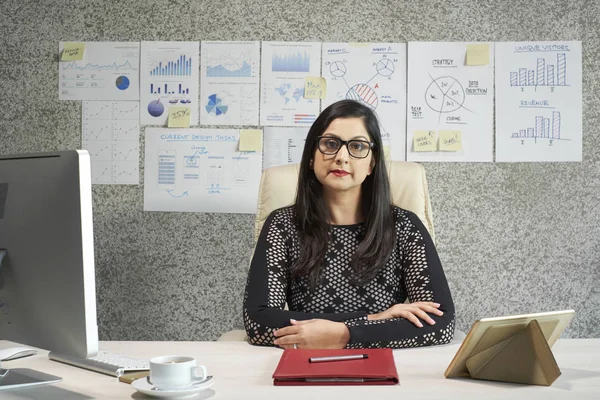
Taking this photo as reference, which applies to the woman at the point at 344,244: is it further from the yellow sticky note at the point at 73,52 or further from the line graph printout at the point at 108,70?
the yellow sticky note at the point at 73,52

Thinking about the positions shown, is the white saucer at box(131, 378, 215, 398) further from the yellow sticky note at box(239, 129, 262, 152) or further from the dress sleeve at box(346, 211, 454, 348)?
the yellow sticky note at box(239, 129, 262, 152)

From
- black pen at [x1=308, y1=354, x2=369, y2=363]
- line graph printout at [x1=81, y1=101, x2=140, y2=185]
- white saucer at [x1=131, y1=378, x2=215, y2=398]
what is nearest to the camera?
white saucer at [x1=131, y1=378, x2=215, y2=398]

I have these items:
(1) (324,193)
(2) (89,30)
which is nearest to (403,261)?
(1) (324,193)

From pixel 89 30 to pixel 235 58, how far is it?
62 centimetres

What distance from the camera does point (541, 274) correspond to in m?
2.50

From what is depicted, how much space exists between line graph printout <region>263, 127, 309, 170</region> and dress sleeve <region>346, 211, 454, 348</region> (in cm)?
79

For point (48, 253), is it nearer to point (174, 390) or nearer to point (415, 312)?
point (174, 390)

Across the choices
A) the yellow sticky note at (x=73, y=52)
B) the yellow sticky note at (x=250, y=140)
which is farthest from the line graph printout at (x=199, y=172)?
the yellow sticky note at (x=73, y=52)

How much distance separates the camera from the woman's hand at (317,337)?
1448 millimetres

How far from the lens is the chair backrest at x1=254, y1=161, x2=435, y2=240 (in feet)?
6.48

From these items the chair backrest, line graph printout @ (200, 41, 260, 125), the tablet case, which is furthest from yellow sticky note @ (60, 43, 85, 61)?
the tablet case

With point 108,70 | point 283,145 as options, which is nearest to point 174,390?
point 283,145

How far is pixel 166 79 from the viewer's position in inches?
102

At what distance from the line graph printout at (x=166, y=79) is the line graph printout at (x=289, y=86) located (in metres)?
0.31
